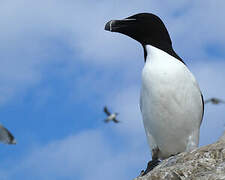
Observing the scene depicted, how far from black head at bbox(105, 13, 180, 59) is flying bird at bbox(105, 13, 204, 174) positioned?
29 cm

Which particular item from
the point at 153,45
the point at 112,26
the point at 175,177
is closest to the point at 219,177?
the point at 175,177

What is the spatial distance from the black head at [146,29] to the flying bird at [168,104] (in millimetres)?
292

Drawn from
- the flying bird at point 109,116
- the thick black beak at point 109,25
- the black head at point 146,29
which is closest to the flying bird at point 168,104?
the black head at point 146,29

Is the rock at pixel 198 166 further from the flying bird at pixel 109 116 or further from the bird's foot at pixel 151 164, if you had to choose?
the flying bird at pixel 109 116

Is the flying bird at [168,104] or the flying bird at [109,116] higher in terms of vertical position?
the flying bird at [109,116]

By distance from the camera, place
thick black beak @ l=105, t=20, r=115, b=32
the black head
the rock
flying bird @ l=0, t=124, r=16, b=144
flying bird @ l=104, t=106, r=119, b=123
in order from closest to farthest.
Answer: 1. the rock
2. flying bird @ l=0, t=124, r=16, b=144
3. the black head
4. thick black beak @ l=105, t=20, r=115, b=32
5. flying bird @ l=104, t=106, r=119, b=123

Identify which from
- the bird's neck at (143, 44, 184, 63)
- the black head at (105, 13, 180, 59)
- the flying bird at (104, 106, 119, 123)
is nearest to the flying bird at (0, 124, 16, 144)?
the bird's neck at (143, 44, 184, 63)

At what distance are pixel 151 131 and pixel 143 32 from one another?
80.4 inches

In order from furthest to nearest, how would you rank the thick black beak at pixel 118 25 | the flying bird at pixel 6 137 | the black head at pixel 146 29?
the thick black beak at pixel 118 25 → the black head at pixel 146 29 → the flying bird at pixel 6 137

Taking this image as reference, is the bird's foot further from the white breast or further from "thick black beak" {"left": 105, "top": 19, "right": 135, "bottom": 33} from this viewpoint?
"thick black beak" {"left": 105, "top": 19, "right": 135, "bottom": 33}

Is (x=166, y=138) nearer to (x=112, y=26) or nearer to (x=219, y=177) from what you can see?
(x=112, y=26)

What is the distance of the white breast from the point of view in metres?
10.1

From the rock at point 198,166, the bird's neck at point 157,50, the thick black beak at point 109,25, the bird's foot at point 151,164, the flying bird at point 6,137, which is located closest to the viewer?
the rock at point 198,166

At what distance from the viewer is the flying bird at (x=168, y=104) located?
10.1 meters
